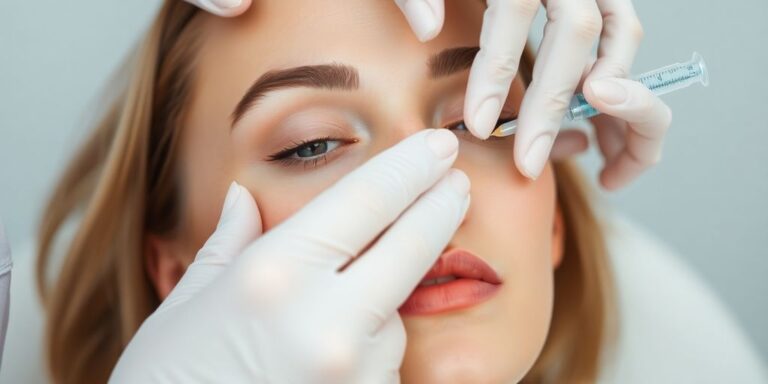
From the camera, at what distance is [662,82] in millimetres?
1398

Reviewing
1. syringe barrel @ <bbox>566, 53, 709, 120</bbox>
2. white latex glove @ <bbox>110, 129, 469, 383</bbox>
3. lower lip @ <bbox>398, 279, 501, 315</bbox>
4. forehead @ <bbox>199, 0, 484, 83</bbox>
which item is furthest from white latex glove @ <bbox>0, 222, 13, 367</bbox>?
syringe barrel @ <bbox>566, 53, 709, 120</bbox>

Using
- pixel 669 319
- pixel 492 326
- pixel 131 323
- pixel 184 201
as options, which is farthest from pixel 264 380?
pixel 669 319

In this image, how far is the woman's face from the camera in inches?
48.1

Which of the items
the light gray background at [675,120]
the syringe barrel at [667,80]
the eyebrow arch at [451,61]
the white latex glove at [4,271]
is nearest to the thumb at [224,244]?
the white latex glove at [4,271]

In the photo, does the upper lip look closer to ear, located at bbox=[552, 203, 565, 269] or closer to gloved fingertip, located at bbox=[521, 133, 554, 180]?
gloved fingertip, located at bbox=[521, 133, 554, 180]

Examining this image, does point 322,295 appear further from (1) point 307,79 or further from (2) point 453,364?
(1) point 307,79

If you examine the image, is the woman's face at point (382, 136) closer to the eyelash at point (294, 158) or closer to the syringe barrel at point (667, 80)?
the eyelash at point (294, 158)

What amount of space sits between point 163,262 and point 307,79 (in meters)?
0.60

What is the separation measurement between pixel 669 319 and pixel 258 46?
152 centimetres

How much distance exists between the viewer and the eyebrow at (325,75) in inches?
49.6

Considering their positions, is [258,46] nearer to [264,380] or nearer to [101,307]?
[264,380]

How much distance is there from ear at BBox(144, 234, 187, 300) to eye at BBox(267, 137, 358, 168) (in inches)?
15.1

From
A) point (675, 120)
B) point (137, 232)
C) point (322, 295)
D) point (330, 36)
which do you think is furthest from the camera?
point (675, 120)

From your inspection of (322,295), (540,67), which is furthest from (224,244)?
(540,67)
